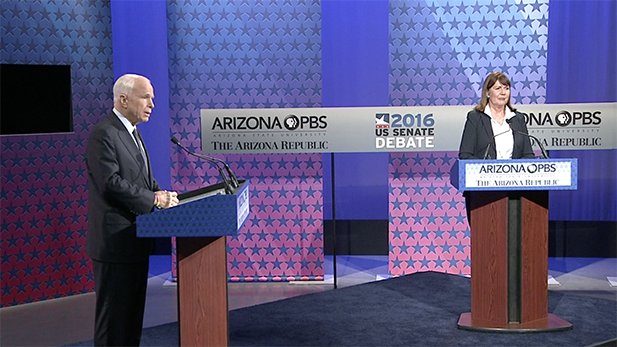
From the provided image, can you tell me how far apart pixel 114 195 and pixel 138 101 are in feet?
1.48

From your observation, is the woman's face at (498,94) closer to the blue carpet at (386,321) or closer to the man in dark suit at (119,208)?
the blue carpet at (386,321)

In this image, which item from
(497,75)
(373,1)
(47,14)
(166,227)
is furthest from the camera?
(373,1)

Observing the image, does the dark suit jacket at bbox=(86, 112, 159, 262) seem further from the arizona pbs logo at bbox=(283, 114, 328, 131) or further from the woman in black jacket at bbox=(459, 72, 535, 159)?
the arizona pbs logo at bbox=(283, 114, 328, 131)

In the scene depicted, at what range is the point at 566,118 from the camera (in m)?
6.25

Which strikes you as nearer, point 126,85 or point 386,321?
point 126,85

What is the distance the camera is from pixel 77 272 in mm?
6648

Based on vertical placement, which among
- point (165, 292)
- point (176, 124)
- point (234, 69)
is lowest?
point (165, 292)

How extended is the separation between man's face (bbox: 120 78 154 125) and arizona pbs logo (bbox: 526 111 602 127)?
12.1 feet

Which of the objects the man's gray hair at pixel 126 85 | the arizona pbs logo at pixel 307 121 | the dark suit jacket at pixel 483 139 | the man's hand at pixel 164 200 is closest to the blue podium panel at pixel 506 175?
the dark suit jacket at pixel 483 139

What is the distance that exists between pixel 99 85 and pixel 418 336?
3.63 meters

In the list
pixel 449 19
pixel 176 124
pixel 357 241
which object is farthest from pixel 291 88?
pixel 357 241

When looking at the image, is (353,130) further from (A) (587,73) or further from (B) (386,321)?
(A) (587,73)

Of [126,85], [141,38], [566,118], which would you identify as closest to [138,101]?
[126,85]

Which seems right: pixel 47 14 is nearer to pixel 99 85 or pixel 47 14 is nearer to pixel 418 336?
pixel 99 85
